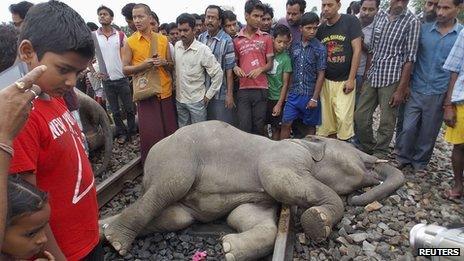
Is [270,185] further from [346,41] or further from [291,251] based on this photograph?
[346,41]

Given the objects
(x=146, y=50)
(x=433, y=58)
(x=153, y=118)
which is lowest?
(x=153, y=118)

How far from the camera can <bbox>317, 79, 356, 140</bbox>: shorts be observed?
5.38 meters

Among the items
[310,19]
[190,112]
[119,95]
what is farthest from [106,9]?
[310,19]

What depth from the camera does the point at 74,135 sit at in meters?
1.95

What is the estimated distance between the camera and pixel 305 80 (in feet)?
17.7

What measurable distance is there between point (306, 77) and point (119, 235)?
3.36 m

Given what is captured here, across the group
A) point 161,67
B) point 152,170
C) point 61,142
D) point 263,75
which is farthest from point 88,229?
point 263,75

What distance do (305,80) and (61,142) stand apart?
4.16 meters

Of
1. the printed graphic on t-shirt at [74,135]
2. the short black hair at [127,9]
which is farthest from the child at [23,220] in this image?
the short black hair at [127,9]

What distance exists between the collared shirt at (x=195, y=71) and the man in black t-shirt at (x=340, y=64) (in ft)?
5.25

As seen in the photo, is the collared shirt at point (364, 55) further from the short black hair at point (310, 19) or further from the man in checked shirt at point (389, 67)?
the short black hair at point (310, 19)

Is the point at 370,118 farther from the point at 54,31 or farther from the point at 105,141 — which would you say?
the point at 54,31

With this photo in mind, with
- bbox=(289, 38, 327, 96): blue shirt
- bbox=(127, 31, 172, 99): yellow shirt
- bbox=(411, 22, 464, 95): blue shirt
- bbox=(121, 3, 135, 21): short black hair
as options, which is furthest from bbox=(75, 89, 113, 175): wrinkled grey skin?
bbox=(411, 22, 464, 95): blue shirt

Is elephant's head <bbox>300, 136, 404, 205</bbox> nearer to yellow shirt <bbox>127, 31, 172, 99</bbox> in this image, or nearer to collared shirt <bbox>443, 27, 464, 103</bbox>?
collared shirt <bbox>443, 27, 464, 103</bbox>
